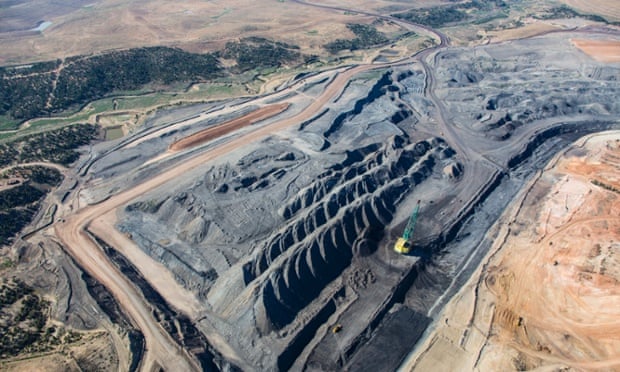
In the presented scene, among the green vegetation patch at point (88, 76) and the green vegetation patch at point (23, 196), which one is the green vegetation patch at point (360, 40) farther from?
the green vegetation patch at point (23, 196)

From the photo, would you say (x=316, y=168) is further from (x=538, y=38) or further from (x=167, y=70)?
(x=538, y=38)

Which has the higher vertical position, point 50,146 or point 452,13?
point 452,13

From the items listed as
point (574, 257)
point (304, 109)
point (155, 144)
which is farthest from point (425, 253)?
point (155, 144)

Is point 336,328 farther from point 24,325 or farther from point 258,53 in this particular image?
point 258,53

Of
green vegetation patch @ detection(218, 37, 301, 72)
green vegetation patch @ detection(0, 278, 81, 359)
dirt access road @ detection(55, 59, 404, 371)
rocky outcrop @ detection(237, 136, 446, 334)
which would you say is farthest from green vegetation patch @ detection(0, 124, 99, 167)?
green vegetation patch @ detection(218, 37, 301, 72)

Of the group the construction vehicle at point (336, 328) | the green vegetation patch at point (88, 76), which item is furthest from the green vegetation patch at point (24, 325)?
the green vegetation patch at point (88, 76)

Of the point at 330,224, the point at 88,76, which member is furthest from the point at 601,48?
the point at 88,76

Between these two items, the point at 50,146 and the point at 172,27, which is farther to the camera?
the point at 172,27
